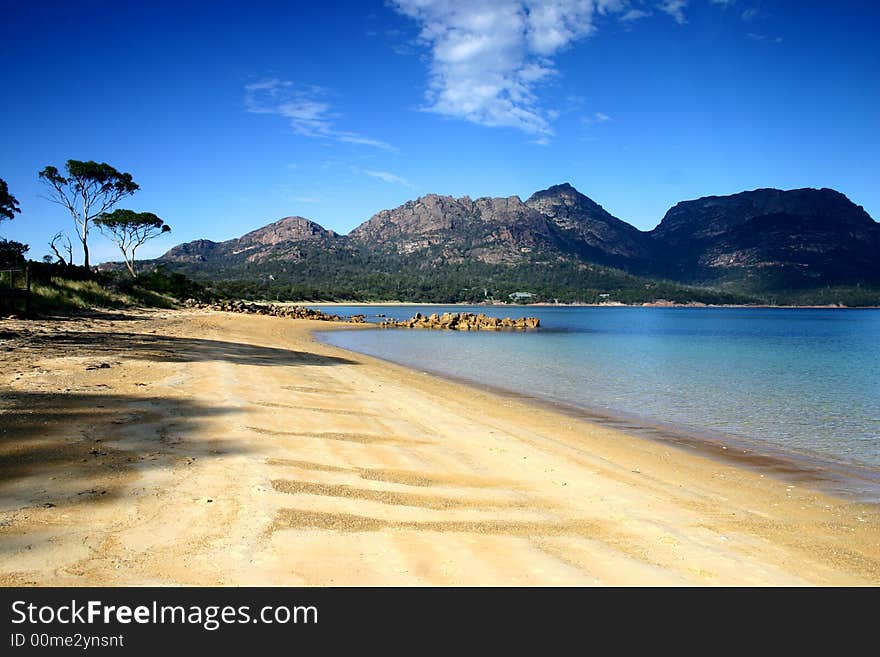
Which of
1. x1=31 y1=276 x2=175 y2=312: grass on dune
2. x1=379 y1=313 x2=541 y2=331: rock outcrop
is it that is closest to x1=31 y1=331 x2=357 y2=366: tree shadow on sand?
x1=31 y1=276 x2=175 y2=312: grass on dune

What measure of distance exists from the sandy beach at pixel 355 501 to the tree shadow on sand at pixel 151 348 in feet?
10.2

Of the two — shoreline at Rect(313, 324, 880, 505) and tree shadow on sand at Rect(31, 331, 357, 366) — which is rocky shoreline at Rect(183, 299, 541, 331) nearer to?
tree shadow on sand at Rect(31, 331, 357, 366)

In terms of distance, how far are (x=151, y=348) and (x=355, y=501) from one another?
40.3 ft

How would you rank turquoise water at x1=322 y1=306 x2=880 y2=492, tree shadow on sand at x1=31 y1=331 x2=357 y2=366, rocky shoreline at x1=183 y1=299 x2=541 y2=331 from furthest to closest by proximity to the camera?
rocky shoreline at x1=183 y1=299 x2=541 y2=331 < tree shadow on sand at x1=31 y1=331 x2=357 y2=366 < turquoise water at x1=322 y1=306 x2=880 y2=492

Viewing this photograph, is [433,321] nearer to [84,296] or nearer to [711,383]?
[84,296]

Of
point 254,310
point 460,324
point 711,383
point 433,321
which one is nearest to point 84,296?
point 254,310

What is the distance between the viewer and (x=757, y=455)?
9344 mm

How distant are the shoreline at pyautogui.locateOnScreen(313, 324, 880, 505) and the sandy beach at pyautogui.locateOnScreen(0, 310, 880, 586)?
48 cm

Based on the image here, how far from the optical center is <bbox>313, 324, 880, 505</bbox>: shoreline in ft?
25.2

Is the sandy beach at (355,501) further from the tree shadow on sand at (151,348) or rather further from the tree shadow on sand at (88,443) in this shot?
the tree shadow on sand at (151,348)

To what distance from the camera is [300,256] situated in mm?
188250

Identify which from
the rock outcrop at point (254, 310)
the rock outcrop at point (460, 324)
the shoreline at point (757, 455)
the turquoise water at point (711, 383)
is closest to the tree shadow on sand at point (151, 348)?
the turquoise water at point (711, 383)

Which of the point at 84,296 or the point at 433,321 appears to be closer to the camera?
the point at 84,296

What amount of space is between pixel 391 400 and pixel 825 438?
8.50 metres
